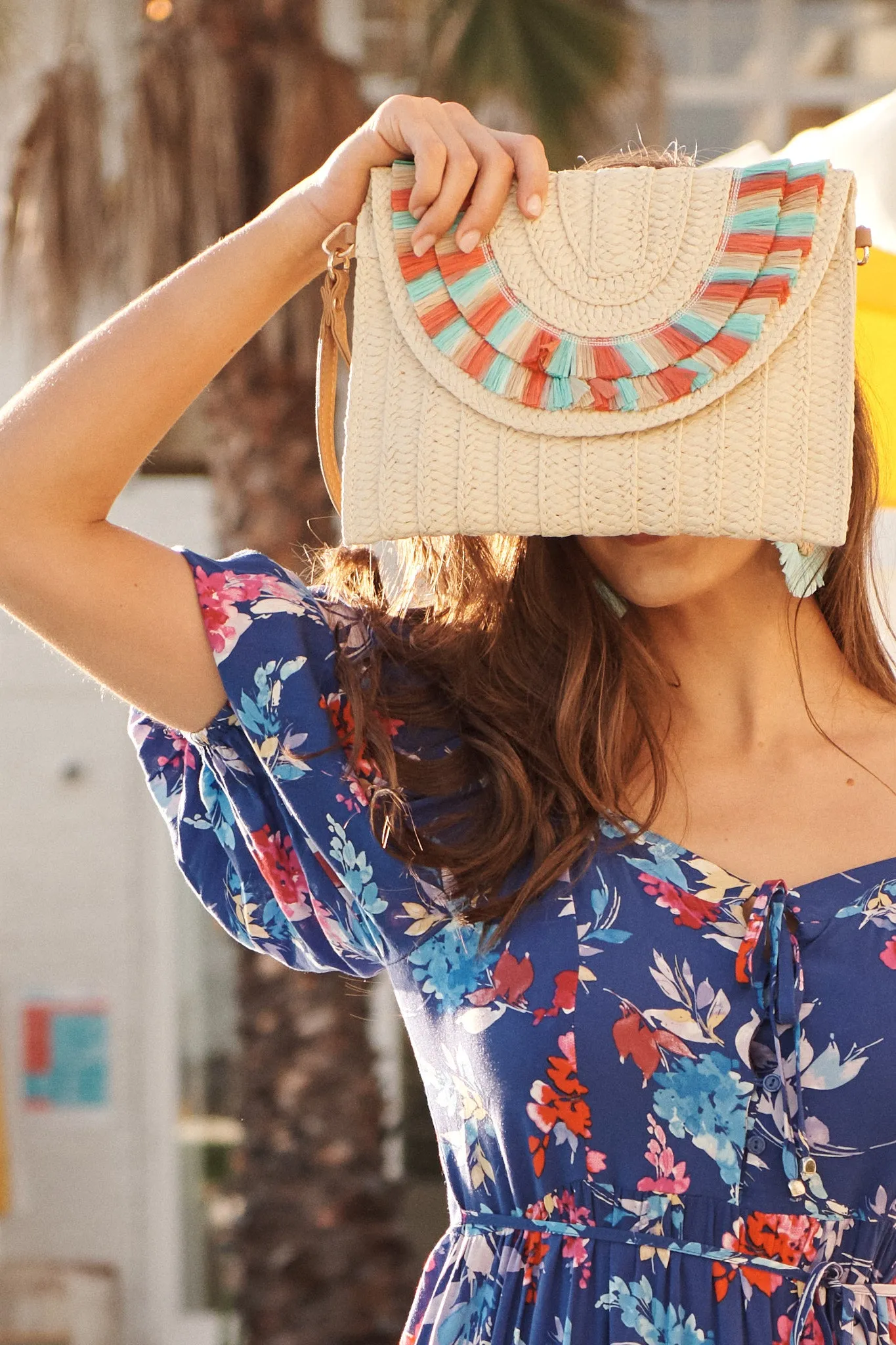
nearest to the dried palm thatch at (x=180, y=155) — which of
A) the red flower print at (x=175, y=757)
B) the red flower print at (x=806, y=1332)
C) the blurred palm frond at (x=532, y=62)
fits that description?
the blurred palm frond at (x=532, y=62)

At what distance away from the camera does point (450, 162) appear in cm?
108

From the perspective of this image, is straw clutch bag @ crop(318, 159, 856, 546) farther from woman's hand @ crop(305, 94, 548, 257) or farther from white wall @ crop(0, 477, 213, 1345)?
A: white wall @ crop(0, 477, 213, 1345)

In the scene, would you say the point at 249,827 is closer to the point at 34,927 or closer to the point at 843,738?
the point at 843,738

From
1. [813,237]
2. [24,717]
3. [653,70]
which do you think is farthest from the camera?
[24,717]

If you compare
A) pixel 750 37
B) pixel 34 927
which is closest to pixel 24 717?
pixel 34 927

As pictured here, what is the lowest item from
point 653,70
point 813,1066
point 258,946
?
point 813,1066

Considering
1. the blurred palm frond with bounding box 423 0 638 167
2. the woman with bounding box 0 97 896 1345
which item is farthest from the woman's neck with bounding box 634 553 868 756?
the blurred palm frond with bounding box 423 0 638 167

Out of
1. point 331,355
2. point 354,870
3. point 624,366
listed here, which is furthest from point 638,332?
point 354,870

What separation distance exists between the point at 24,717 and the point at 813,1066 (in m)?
3.77

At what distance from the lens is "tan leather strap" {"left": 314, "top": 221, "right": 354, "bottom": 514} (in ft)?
3.96

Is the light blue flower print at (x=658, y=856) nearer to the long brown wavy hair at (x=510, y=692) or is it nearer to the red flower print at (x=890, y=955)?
the long brown wavy hair at (x=510, y=692)

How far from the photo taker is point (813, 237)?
108cm

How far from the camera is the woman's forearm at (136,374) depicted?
113 cm

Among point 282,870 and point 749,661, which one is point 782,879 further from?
point 282,870
